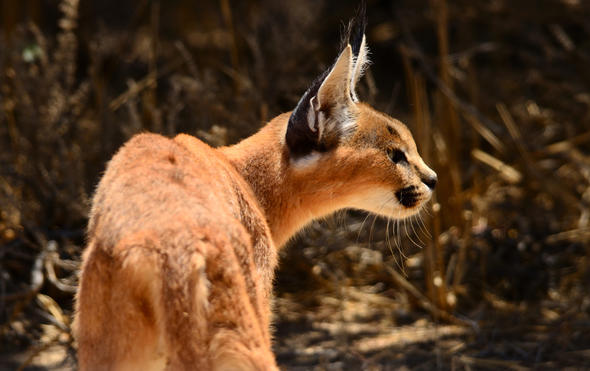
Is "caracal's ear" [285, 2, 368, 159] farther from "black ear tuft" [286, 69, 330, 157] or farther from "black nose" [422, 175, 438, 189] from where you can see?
"black nose" [422, 175, 438, 189]

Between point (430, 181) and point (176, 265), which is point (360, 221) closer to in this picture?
point (430, 181)

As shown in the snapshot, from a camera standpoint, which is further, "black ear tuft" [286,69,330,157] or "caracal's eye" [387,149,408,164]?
"caracal's eye" [387,149,408,164]

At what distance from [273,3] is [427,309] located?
3384 millimetres

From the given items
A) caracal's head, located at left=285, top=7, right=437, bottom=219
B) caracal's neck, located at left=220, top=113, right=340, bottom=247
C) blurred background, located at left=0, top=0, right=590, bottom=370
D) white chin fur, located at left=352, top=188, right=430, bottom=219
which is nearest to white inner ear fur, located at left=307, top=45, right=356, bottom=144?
caracal's head, located at left=285, top=7, right=437, bottom=219

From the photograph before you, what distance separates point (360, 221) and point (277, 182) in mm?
2569

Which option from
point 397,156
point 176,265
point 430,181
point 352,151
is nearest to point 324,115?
point 352,151

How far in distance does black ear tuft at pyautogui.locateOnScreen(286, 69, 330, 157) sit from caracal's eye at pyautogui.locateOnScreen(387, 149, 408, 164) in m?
0.37

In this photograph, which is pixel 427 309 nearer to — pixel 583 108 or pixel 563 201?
pixel 563 201

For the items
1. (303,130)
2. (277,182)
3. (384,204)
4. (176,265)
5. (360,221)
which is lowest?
(176,265)

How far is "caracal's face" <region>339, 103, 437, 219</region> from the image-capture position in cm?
398

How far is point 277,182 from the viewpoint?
394cm

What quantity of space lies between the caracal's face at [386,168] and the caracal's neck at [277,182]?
0.64ft

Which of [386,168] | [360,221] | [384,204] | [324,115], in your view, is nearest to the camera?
[324,115]

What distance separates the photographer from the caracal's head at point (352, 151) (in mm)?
3801
